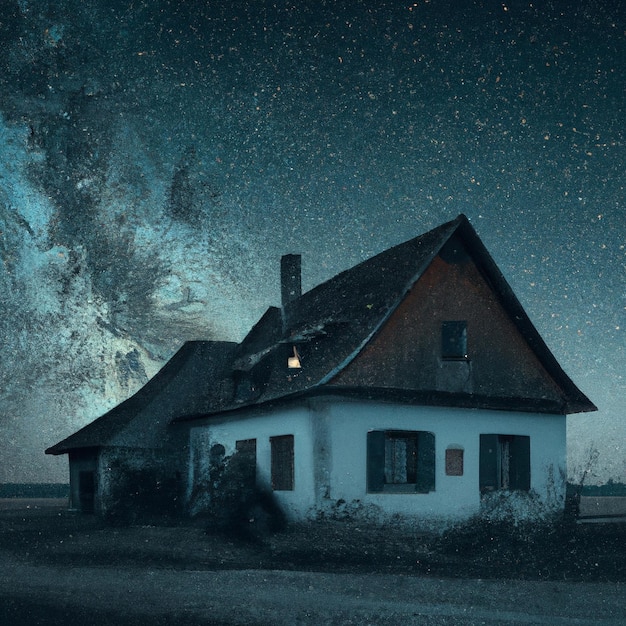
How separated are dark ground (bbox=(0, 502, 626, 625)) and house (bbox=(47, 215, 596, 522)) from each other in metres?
0.65

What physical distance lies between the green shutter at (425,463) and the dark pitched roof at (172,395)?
6.62 metres

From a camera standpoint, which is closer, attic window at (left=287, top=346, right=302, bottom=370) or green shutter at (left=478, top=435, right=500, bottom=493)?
green shutter at (left=478, top=435, right=500, bottom=493)

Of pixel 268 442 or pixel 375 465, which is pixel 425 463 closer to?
pixel 375 465

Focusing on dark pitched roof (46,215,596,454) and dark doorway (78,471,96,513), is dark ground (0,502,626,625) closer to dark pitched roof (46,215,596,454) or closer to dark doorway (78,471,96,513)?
dark pitched roof (46,215,596,454)

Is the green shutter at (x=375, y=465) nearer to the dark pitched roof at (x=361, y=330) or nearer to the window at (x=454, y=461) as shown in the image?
the dark pitched roof at (x=361, y=330)

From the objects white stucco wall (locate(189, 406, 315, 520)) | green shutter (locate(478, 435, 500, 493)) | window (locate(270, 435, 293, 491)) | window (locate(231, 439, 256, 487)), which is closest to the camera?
white stucco wall (locate(189, 406, 315, 520))

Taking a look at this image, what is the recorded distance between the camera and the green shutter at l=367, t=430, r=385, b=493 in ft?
55.4

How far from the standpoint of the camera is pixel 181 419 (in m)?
23.3

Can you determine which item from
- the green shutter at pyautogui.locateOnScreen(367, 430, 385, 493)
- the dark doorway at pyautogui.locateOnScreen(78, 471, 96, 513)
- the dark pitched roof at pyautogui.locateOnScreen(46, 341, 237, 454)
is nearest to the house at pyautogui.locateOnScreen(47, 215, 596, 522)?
the green shutter at pyautogui.locateOnScreen(367, 430, 385, 493)

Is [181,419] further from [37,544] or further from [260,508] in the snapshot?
[37,544]

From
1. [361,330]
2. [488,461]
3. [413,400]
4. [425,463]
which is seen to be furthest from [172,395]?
[488,461]

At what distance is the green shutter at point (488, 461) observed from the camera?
17969 millimetres

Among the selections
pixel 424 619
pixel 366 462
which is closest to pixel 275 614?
pixel 424 619

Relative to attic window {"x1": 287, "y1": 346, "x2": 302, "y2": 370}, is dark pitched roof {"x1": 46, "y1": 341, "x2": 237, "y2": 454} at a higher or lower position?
lower
